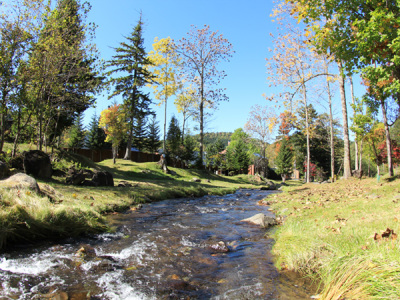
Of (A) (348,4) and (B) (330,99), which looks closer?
(A) (348,4)

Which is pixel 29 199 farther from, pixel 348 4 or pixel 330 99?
pixel 330 99

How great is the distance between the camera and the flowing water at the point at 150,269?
10.7ft

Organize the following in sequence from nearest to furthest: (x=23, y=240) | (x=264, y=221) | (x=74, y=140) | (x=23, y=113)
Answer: (x=23, y=240), (x=264, y=221), (x=23, y=113), (x=74, y=140)

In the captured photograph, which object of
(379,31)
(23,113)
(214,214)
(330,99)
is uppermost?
(330,99)

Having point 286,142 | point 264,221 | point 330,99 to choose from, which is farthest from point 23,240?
point 286,142

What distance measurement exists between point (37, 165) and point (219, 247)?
1053 centimetres

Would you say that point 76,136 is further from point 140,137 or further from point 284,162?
point 284,162

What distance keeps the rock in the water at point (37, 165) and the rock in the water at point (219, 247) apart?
10.2m

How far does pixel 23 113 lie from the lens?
42.1 ft

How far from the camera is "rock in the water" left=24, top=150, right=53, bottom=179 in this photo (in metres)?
11.8

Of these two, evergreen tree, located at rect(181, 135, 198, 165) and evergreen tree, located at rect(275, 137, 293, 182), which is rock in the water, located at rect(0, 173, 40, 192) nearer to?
evergreen tree, located at rect(181, 135, 198, 165)

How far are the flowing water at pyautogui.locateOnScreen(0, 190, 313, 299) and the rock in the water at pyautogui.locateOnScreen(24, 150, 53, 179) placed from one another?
8.06m

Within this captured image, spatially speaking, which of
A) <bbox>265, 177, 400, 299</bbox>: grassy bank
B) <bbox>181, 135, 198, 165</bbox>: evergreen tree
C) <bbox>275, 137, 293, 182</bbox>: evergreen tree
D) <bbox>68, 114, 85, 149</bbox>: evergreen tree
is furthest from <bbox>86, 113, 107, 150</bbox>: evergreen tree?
<bbox>265, 177, 400, 299</bbox>: grassy bank

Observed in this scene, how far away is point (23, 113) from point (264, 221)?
12.4 meters
